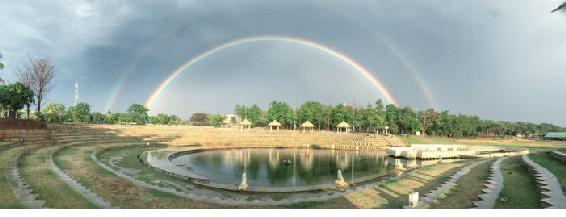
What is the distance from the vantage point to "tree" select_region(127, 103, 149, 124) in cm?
11564

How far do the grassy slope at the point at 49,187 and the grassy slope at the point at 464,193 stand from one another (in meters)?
13.3

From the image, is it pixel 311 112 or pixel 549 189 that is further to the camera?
pixel 311 112

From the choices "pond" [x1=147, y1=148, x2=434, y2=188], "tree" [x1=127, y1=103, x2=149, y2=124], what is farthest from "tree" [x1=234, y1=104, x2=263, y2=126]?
"pond" [x1=147, y1=148, x2=434, y2=188]

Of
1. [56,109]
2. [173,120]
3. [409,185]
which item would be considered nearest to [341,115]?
[409,185]

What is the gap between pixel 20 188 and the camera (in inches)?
575

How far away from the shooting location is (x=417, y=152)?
143ft

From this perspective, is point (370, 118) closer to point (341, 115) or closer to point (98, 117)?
point (341, 115)

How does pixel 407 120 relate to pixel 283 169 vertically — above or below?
above

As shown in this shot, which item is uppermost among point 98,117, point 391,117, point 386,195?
point 391,117

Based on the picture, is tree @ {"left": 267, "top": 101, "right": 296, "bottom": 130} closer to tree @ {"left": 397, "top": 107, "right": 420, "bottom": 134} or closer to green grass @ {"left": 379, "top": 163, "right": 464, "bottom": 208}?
tree @ {"left": 397, "top": 107, "right": 420, "bottom": 134}

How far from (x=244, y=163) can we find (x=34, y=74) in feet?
107

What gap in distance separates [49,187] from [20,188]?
1.00 meters

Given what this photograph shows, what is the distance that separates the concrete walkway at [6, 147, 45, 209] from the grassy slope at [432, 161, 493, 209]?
1460 centimetres
